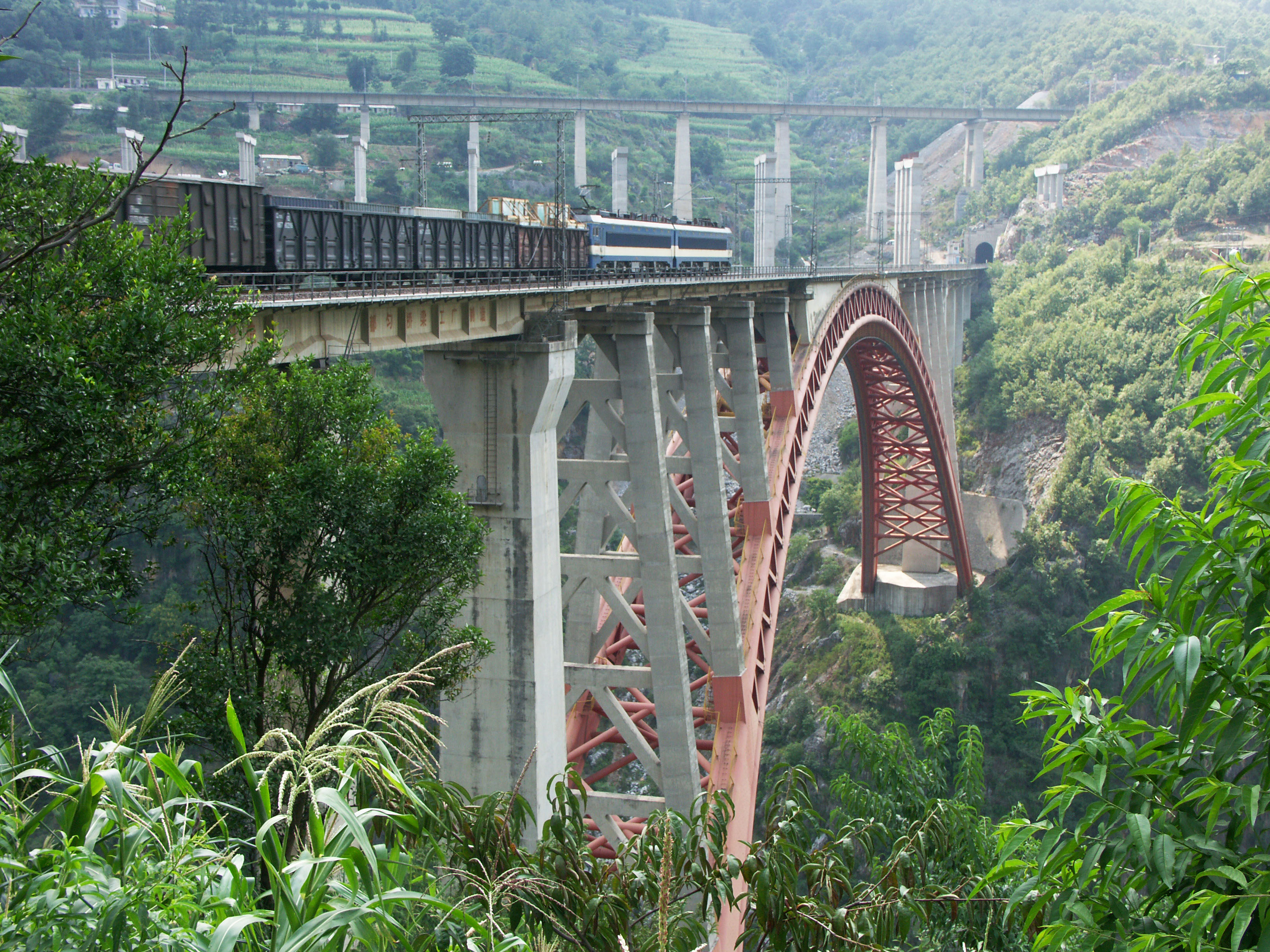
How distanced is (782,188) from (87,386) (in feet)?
264

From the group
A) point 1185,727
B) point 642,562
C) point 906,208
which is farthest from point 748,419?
point 906,208

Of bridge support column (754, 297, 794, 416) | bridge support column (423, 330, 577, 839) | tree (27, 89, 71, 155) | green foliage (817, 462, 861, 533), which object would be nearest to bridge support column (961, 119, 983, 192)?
green foliage (817, 462, 861, 533)

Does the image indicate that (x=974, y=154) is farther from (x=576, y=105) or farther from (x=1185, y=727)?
(x=1185, y=727)

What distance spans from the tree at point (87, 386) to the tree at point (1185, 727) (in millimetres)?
8007

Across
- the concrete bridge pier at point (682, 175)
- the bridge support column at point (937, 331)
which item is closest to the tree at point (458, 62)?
the concrete bridge pier at point (682, 175)

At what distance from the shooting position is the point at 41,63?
105 metres

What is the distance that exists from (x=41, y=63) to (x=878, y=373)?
9049 centimetres

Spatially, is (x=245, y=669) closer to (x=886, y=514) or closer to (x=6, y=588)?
(x=6, y=588)

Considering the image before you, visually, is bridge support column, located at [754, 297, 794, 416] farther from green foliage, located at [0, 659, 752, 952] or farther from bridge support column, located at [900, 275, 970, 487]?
green foliage, located at [0, 659, 752, 952]

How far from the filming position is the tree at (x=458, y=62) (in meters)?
136

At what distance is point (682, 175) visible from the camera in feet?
284

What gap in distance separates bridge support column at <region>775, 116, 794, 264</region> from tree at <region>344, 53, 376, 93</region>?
5015 centimetres

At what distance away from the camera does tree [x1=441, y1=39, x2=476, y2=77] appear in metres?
136

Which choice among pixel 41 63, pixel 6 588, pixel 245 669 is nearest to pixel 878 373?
pixel 245 669
